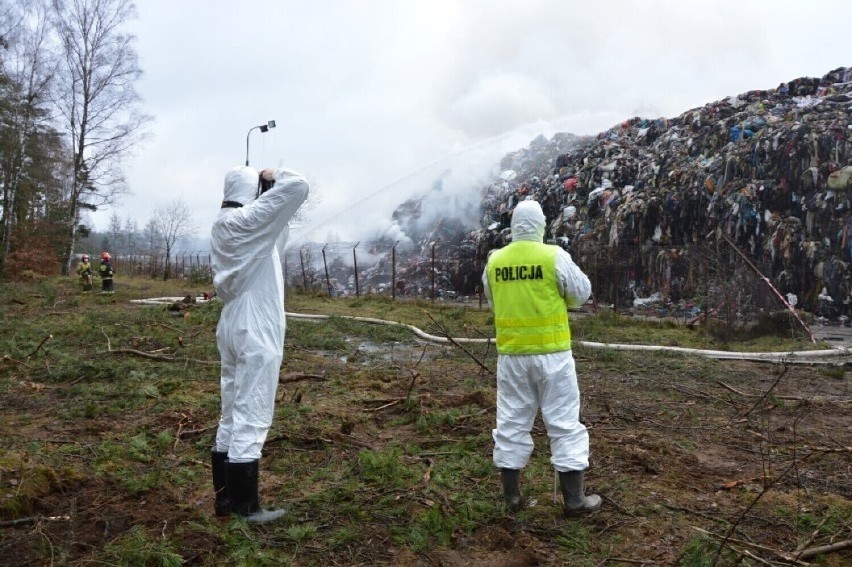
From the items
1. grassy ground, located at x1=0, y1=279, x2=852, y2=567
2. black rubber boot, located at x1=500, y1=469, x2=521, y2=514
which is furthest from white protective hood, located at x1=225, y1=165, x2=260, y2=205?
black rubber boot, located at x1=500, y1=469, x2=521, y2=514

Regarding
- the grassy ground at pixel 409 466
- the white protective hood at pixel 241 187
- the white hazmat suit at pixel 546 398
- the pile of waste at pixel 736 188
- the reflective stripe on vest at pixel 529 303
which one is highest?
the pile of waste at pixel 736 188

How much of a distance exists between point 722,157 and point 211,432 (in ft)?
50.5

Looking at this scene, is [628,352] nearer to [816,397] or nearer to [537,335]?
[816,397]

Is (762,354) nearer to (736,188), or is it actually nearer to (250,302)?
(736,188)

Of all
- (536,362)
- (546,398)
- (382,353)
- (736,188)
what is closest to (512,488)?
(546,398)

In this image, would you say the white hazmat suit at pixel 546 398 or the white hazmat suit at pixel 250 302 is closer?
the white hazmat suit at pixel 250 302

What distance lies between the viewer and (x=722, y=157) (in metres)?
16.8

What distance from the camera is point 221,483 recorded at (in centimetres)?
370

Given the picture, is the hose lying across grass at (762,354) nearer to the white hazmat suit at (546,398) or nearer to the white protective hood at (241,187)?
the white hazmat suit at (546,398)

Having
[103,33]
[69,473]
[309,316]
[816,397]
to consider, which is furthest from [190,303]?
[103,33]

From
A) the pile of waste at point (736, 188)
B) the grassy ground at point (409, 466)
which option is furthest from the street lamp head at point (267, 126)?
the pile of waste at point (736, 188)

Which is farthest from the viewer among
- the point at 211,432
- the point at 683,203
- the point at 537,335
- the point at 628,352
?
the point at 683,203

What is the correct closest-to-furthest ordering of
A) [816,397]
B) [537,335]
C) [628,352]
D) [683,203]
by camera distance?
1. [537,335]
2. [816,397]
3. [628,352]
4. [683,203]

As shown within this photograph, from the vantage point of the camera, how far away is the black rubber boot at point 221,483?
354cm
